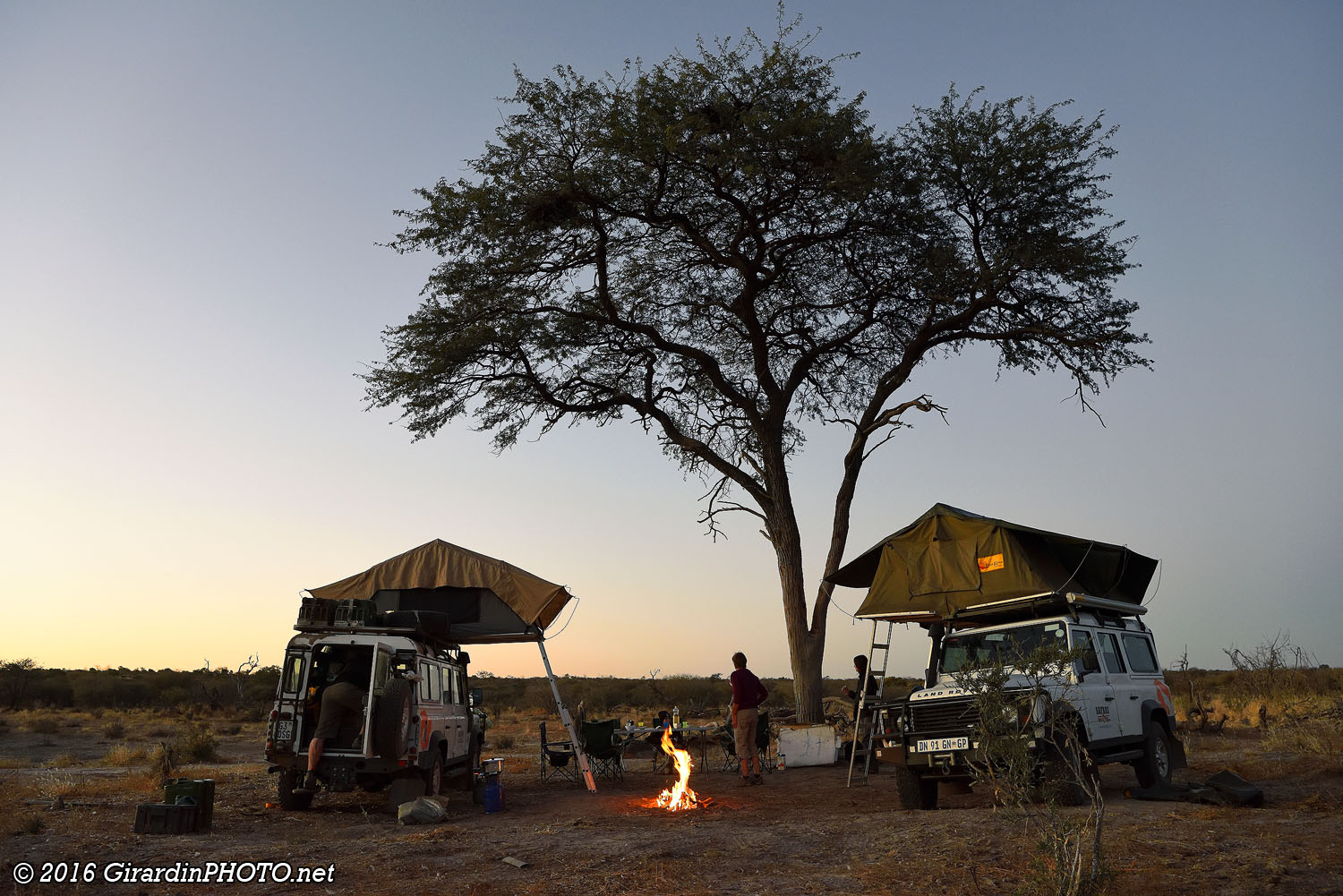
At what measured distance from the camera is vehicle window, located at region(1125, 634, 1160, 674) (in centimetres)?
1202

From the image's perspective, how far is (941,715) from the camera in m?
10.2

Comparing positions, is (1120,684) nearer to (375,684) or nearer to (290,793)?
(375,684)

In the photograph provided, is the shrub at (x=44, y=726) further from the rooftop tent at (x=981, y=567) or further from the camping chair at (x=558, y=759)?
the rooftop tent at (x=981, y=567)

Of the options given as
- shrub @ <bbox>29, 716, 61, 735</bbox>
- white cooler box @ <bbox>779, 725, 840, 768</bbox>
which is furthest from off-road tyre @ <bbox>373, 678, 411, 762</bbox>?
shrub @ <bbox>29, 716, 61, 735</bbox>

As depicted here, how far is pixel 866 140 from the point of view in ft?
56.5

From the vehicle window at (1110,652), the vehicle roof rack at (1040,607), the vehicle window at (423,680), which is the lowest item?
the vehicle window at (423,680)

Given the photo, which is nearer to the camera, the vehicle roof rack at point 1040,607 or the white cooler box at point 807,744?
the vehicle roof rack at point 1040,607

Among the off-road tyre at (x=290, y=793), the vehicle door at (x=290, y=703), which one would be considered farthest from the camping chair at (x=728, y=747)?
the vehicle door at (x=290, y=703)

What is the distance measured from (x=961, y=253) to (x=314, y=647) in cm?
1470

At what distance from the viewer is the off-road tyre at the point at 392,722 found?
10.6m

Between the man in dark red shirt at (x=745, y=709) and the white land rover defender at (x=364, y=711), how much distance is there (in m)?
4.41

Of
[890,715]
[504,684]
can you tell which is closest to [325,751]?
[890,715]

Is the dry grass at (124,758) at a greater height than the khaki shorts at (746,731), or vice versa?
the khaki shorts at (746,731)

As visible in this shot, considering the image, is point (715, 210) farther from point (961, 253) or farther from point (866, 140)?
point (961, 253)
